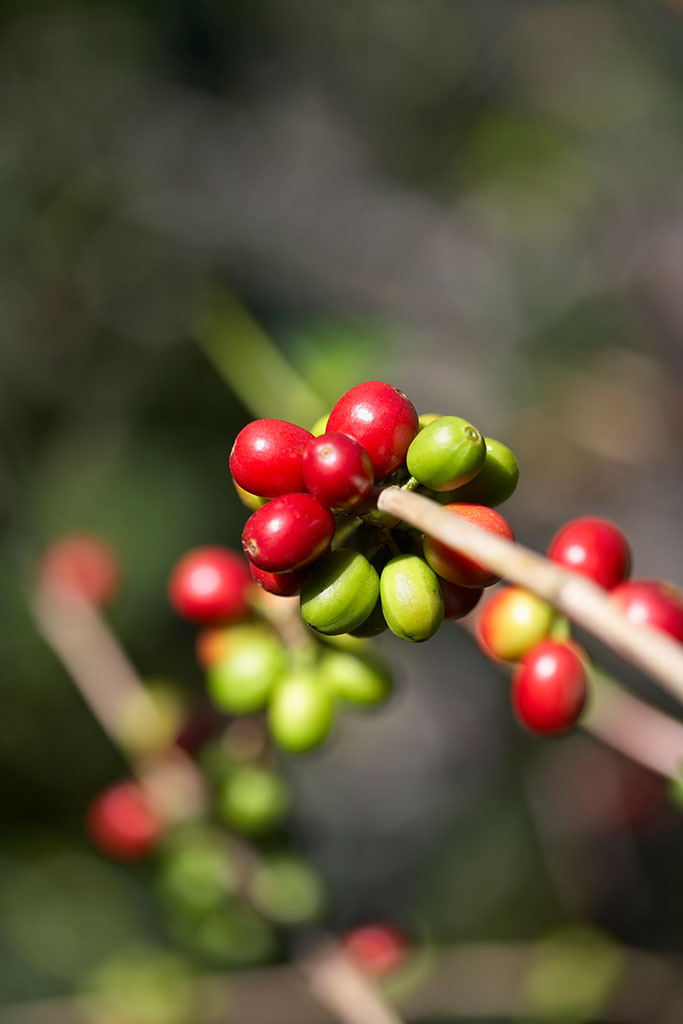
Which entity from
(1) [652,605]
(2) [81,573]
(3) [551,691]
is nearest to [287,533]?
(3) [551,691]

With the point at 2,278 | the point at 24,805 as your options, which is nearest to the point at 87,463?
the point at 2,278

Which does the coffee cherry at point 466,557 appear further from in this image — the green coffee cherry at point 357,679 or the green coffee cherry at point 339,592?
the green coffee cherry at point 357,679

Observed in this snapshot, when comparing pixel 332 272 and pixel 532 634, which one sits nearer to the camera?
pixel 532 634

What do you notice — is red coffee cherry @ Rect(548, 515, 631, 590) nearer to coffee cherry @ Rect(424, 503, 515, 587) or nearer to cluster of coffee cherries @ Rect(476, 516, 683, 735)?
cluster of coffee cherries @ Rect(476, 516, 683, 735)

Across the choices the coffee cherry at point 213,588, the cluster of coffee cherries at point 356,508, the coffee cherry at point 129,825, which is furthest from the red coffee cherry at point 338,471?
the coffee cherry at point 129,825

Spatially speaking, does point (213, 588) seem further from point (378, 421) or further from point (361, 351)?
point (361, 351)

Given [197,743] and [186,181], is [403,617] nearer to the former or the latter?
[197,743]

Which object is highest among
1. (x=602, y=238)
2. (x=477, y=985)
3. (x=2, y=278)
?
(x=602, y=238)
